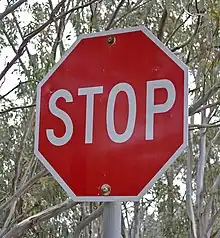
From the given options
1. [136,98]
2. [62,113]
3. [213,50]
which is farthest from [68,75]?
[213,50]

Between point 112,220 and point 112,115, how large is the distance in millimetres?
236

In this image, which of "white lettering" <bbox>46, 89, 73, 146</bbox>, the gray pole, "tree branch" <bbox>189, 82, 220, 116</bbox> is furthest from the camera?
"tree branch" <bbox>189, 82, 220, 116</bbox>

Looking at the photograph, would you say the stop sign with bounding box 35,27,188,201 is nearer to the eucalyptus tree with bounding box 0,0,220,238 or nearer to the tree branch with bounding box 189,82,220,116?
the eucalyptus tree with bounding box 0,0,220,238

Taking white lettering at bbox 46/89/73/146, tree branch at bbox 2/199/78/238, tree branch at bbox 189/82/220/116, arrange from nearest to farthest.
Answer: white lettering at bbox 46/89/73/146
tree branch at bbox 2/199/78/238
tree branch at bbox 189/82/220/116

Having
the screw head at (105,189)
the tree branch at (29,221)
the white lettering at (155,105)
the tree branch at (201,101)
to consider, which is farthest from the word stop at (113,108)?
the tree branch at (201,101)

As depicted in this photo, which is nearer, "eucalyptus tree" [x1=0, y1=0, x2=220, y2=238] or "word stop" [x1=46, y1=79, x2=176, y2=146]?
"word stop" [x1=46, y1=79, x2=176, y2=146]

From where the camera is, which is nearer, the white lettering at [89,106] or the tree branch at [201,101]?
the white lettering at [89,106]

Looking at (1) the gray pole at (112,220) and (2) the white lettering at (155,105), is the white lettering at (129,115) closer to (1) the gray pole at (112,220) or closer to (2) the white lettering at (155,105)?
(2) the white lettering at (155,105)

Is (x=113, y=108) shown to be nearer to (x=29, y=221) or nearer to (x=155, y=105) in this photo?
(x=155, y=105)

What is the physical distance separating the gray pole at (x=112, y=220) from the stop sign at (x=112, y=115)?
0.02 m

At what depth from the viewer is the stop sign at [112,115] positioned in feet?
4.06

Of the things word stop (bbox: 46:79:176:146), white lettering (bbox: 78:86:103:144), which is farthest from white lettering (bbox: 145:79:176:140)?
white lettering (bbox: 78:86:103:144)

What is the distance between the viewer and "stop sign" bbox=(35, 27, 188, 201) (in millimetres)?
1237

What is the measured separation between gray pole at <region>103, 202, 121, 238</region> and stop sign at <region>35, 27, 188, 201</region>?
0.06 ft
